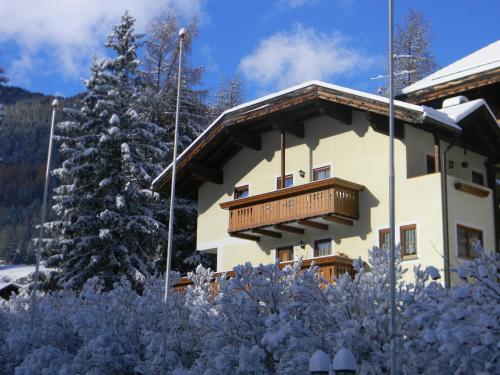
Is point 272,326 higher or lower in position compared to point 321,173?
lower

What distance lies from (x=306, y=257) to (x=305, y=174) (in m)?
2.72

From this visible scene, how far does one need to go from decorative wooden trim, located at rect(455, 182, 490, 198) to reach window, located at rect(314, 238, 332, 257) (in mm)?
4326

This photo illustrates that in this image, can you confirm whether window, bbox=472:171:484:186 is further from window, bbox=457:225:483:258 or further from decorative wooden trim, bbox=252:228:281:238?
decorative wooden trim, bbox=252:228:281:238

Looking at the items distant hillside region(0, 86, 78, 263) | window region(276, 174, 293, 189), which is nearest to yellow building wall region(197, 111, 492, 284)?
window region(276, 174, 293, 189)

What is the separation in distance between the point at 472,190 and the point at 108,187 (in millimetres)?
15472

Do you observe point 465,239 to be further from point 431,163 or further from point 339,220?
point 339,220

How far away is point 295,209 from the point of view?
945 inches

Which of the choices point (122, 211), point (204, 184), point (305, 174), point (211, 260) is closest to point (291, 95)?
point (305, 174)

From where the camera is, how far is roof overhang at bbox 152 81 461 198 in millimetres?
21719

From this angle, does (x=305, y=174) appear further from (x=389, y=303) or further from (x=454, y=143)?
(x=389, y=303)

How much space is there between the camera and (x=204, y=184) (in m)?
30.0

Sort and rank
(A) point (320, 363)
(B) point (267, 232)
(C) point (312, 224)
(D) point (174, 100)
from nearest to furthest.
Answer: (A) point (320, 363) < (C) point (312, 224) < (B) point (267, 232) < (D) point (174, 100)

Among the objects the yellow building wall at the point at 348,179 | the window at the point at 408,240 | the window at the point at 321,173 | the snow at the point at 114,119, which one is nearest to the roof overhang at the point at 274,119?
the yellow building wall at the point at 348,179

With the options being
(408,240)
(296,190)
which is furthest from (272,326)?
(296,190)
